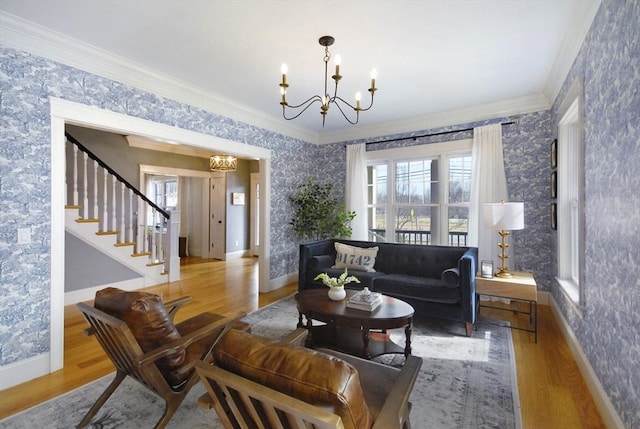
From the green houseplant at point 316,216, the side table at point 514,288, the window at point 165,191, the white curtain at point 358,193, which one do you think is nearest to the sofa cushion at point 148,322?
the side table at point 514,288

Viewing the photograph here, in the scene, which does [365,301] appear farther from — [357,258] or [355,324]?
[357,258]

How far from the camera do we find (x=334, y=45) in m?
2.71

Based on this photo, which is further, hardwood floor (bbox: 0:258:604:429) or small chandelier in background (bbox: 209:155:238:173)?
small chandelier in background (bbox: 209:155:238:173)

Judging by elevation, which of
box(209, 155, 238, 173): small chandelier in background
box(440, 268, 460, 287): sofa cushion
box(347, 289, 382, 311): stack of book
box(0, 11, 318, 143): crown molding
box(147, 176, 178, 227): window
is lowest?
box(347, 289, 382, 311): stack of book

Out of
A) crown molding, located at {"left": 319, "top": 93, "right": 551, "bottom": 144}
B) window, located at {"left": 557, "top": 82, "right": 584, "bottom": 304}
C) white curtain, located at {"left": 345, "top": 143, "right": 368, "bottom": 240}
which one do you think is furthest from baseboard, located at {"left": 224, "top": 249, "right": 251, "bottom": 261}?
window, located at {"left": 557, "top": 82, "right": 584, "bottom": 304}

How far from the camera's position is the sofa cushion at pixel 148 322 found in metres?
1.66

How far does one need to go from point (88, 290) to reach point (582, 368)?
18.8 ft

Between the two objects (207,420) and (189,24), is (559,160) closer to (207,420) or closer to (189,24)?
(189,24)

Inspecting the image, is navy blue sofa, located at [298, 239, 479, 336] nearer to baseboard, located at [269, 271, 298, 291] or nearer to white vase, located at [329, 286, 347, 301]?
baseboard, located at [269, 271, 298, 291]

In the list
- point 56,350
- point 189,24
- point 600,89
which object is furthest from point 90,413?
point 600,89

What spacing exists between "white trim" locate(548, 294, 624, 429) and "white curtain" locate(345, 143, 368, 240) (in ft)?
9.71

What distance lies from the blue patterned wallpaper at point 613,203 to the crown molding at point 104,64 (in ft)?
12.0

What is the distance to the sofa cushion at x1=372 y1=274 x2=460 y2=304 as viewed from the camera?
3.26 meters

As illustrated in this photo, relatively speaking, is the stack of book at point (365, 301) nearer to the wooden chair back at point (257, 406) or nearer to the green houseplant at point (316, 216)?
the wooden chair back at point (257, 406)
